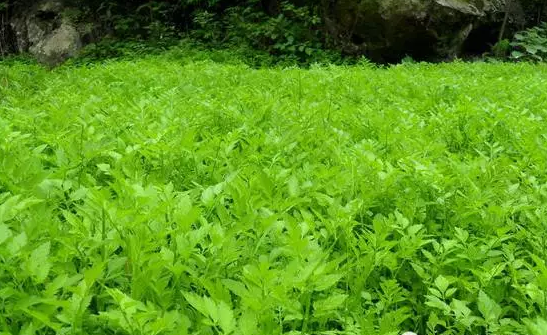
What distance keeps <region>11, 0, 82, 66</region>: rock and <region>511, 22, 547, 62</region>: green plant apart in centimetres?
1291

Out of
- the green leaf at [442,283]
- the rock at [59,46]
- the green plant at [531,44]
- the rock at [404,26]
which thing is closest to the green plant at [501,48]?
the green plant at [531,44]

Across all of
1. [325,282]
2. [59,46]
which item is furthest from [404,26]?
[325,282]

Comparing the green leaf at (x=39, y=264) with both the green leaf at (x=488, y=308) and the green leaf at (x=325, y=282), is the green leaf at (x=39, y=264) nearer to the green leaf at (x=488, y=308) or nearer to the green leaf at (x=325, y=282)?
the green leaf at (x=325, y=282)

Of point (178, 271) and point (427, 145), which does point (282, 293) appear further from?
point (427, 145)

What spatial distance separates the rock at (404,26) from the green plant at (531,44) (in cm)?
192

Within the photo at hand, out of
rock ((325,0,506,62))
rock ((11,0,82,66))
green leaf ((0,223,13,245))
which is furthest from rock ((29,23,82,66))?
green leaf ((0,223,13,245))

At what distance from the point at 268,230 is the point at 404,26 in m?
12.2

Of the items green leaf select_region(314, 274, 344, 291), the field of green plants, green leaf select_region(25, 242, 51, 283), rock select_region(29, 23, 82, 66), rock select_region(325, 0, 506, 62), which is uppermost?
green leaf select_region(25, 242, 51, 283)

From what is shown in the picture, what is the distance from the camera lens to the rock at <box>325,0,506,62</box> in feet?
43.1

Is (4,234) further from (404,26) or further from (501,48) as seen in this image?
(501,48)

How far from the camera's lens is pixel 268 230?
6.55 ft

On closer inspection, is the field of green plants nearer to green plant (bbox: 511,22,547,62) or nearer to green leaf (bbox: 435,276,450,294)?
green leaf (bbox: 435,276,450,294)

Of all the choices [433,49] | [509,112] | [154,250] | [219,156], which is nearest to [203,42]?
[433,49]

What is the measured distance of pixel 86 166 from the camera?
2900mm
